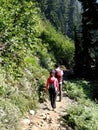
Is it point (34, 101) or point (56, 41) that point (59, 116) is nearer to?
point (34, 101)

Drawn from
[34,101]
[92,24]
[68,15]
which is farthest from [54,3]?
[34,101]

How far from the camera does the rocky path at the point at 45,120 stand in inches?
538

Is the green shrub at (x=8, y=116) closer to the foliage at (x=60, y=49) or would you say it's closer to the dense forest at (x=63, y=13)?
the foliage at (x=60, y=49)

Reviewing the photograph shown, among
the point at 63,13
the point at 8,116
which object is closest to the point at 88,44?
the point at 8,116

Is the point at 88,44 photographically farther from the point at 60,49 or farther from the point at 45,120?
the point at 45,120

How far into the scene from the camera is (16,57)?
15547mm

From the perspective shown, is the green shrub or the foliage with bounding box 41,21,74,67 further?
the foliage with bounding box 41,21,74,67

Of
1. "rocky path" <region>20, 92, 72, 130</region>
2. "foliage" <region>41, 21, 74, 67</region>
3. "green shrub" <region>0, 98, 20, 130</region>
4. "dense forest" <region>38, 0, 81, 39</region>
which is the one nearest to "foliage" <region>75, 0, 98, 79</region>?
"foliage" <region>41, 21, 74, 67</region>

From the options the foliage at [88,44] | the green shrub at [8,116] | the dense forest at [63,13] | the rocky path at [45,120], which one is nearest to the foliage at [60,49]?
the foliage at [88,44]

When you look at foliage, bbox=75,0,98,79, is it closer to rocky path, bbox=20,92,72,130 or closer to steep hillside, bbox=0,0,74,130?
rocky path, bbox=20,92,72,130

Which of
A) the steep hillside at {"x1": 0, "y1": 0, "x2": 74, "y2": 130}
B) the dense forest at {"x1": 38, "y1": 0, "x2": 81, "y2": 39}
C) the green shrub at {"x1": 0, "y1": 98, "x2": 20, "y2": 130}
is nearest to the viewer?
the green shrub at {"x1": 0, "y1": 98, "x2": 20, "y2": 130}

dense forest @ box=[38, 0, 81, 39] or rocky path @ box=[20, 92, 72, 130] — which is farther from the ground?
rocky path @ box=[20, 92, 72, 130]

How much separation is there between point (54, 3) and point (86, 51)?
305 feet

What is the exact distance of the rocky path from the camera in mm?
13670
